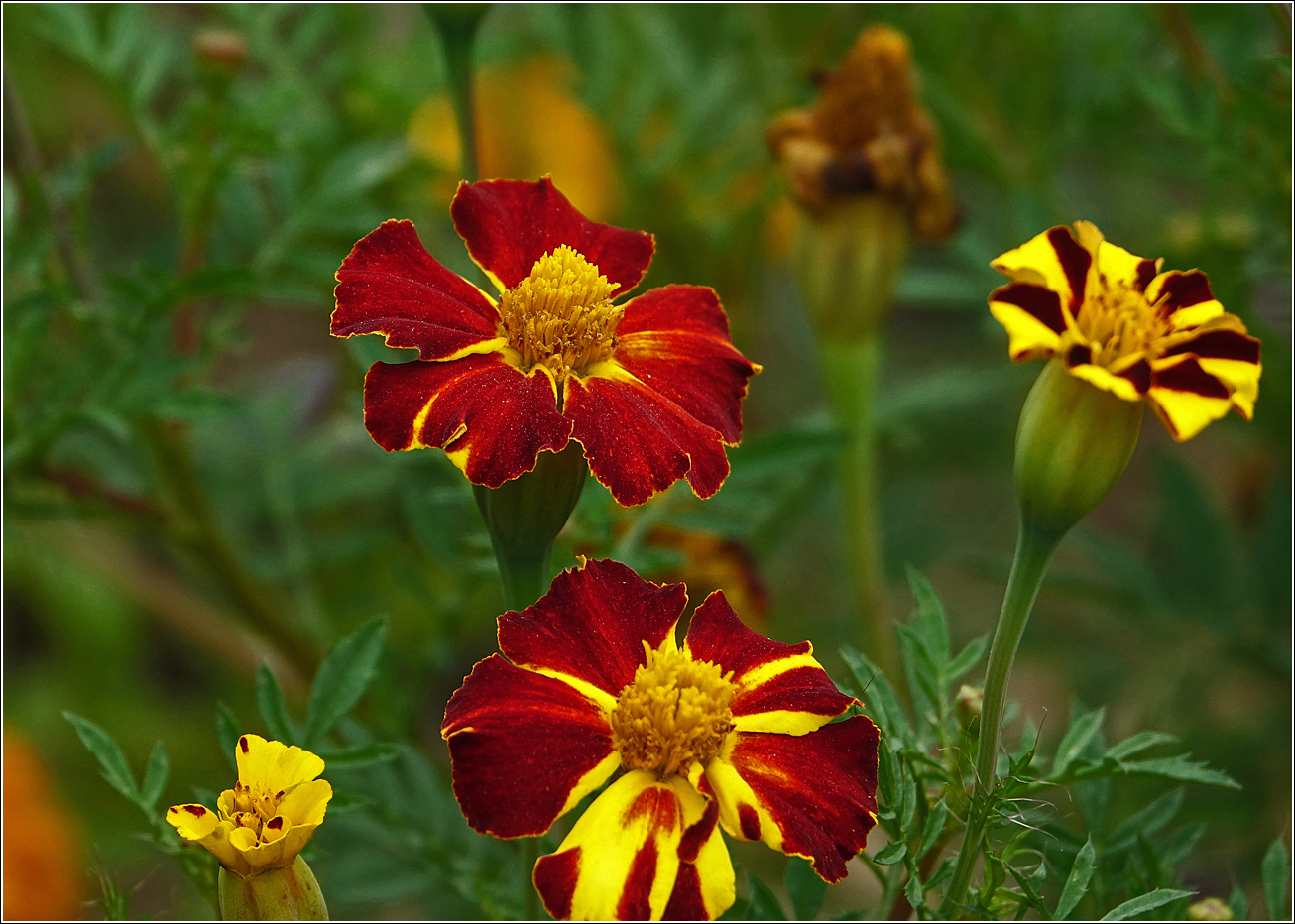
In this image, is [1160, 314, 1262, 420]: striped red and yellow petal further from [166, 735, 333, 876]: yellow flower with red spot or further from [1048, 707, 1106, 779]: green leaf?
[166, 735, 333, 876]: yellow flower with red spot

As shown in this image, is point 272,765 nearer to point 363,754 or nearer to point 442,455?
point 363,754

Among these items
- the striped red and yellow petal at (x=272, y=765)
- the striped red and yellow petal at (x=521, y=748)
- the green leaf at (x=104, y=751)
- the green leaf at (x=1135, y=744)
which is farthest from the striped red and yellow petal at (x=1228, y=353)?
the green leaf at (x=104, y=751)

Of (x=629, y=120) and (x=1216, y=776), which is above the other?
(x=629, y=120)

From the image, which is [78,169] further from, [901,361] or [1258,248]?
[901,361]

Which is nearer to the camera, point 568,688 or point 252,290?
point 568,688

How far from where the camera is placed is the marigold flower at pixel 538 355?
0.53 m

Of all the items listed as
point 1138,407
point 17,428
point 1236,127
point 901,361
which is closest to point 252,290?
point 17,428

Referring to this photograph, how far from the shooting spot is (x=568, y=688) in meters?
0.52

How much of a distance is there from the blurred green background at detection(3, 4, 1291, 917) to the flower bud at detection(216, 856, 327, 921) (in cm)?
8

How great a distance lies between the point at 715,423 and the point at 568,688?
0.15 meters

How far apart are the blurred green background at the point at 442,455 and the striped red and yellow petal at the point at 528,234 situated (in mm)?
93

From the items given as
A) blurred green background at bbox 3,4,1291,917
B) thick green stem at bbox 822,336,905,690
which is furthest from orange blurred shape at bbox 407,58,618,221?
thick green stem at bbox 822,336,905,690

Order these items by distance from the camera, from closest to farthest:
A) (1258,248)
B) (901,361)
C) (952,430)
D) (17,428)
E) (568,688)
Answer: (568,688)
(17,428)
(1258,248)
(952,430)
(901,361)

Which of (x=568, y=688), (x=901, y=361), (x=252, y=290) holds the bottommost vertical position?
(x=901, y=361)
